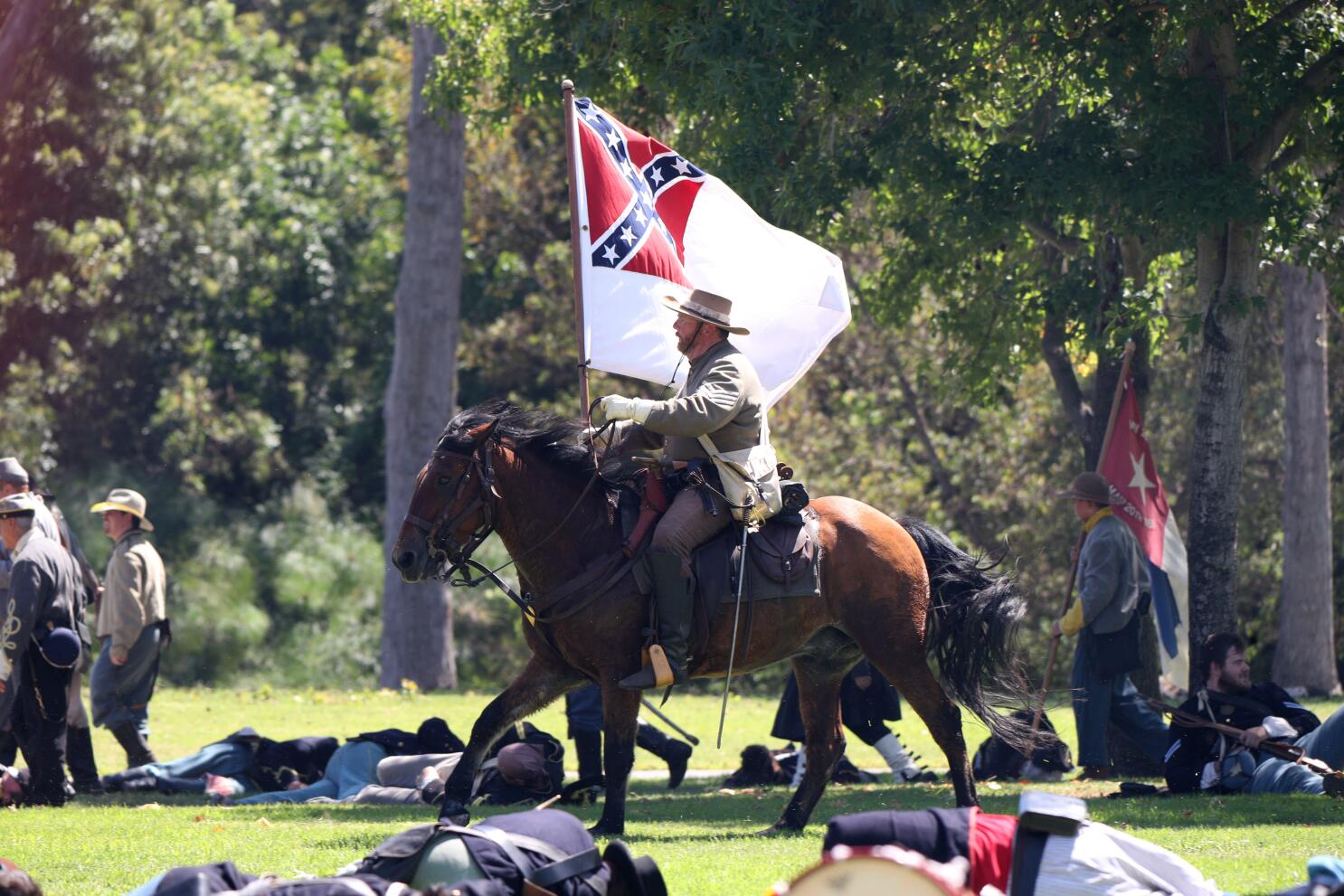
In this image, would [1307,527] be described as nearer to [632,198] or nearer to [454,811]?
[632,198]

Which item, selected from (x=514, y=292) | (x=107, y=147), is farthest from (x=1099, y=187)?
(x=107, y=147)

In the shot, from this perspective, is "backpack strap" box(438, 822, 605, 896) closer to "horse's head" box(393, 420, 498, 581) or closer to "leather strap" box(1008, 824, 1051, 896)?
"leather strap" box(1008, 824, 1051, 896)

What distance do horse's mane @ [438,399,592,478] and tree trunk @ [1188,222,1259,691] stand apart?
5625mm

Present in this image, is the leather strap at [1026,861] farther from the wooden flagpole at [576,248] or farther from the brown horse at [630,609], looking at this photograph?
the wooden flagpole at [576,248]

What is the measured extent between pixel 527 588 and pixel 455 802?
1281 millimetres

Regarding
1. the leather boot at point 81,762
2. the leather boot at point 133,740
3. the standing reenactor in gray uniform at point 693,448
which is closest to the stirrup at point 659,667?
the standing reenactor in gray uniform at point 693,448

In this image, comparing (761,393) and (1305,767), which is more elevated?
(761,393)

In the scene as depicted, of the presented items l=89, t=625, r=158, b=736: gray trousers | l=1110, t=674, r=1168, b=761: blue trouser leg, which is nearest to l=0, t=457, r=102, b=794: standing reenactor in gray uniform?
l=89, t=625, r=158, b=736: gray trousers

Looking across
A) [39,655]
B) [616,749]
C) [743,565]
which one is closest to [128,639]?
[39,655]

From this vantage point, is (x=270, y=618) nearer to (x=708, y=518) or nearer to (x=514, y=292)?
(x=514, y=292)

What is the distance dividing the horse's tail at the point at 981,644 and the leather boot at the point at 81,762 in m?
6.33

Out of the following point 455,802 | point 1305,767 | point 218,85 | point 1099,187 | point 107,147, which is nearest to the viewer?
point 455,802

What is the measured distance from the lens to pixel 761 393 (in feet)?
32.4

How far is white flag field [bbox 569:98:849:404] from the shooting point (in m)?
11.5
